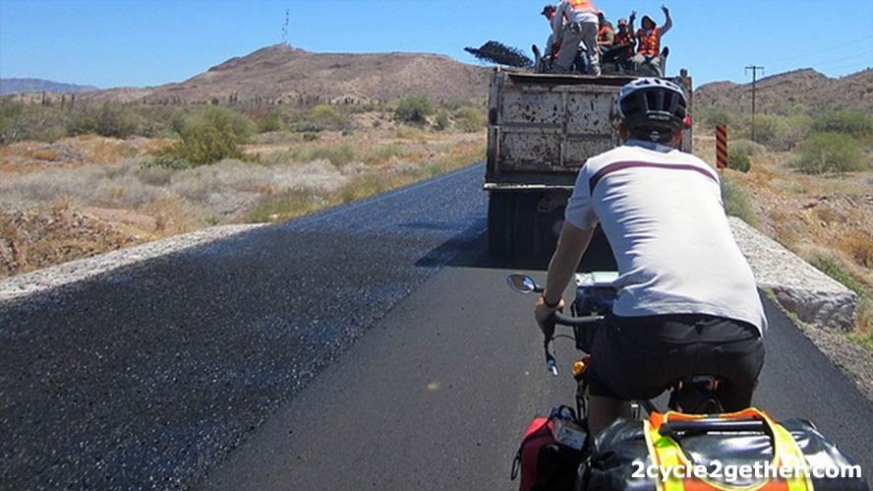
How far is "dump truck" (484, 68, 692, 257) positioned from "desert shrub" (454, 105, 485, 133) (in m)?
70.1

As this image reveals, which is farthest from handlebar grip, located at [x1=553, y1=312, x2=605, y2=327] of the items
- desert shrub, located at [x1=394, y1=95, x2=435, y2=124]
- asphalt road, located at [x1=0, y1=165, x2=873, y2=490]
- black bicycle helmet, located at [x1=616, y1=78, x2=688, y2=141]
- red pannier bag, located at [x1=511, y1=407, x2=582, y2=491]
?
desert shrub, located at [x1=394, y1=95, x2=435, y2=124]

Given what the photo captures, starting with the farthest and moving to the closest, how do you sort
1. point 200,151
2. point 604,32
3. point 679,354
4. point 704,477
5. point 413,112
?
point 413,112 → point 200,151 → point 604,32 → point 679,354 → point 704,477

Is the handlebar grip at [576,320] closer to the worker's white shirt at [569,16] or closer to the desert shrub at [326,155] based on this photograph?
the worker's white shirt at [569,16]

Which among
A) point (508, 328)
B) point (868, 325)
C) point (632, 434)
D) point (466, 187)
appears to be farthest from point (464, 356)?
point (466, 187)

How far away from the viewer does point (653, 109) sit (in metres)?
3.70

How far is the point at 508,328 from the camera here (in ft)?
29.6

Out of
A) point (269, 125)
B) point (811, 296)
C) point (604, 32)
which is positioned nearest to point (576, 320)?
point (811, 296)

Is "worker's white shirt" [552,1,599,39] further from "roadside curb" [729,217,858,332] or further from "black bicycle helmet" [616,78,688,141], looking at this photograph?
"black bicycle helmet" [616,78,688,141]

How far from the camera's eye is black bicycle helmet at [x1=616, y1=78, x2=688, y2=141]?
12.1ft

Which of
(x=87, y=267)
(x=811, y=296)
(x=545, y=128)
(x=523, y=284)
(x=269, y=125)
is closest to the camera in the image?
(x=523, y=284)

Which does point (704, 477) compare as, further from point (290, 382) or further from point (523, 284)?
point (290, 382)

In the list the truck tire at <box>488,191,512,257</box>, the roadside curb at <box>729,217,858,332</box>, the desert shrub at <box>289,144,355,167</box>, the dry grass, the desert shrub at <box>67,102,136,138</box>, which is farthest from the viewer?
the desert shrub at <box>67,102,136,138</box>

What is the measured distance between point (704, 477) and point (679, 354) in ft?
2.00

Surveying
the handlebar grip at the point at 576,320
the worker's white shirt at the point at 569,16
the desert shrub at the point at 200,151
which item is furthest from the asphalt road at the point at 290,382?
the desert shrub at the point at 200,151
